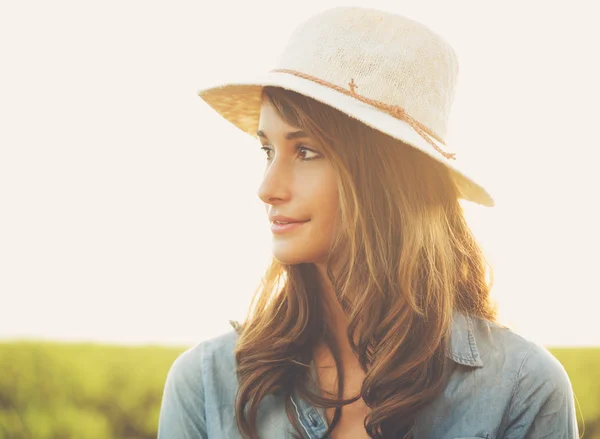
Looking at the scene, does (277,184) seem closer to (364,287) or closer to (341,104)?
(341,104)

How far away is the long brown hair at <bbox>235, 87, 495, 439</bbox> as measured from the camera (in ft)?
6.20

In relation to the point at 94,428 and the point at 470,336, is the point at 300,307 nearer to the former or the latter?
the point at 470,336

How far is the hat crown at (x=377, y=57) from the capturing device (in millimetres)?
1894

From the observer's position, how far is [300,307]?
6.96 feet

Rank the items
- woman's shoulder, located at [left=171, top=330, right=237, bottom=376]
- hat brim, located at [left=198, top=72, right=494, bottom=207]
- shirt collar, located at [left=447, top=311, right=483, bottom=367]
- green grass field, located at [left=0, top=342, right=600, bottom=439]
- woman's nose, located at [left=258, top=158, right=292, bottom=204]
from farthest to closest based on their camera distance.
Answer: green grass field, located at [left=0, top=342, right=600, bottom=439], woman's shoulder, located at [left=171, top=330, right=237, bottom=376], shirt collar, located at [left=447, top=311, right=483, bottom=367], woman's nose, located at [left=258, top=158, right=292, bottom=204], hat brim, located at [left=198, top=72, right=494, bottom=207]

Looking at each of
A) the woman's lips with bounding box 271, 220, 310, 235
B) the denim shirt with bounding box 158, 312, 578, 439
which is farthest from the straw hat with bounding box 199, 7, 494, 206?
the denim shirt with bounding box 158, 312, 578, 439

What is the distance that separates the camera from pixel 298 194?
188 cm

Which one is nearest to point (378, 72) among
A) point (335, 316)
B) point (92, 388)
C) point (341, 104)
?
point (341, 104)

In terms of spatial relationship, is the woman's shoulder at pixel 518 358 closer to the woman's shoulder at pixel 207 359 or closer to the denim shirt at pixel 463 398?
the denim shirt at pixel 463 398

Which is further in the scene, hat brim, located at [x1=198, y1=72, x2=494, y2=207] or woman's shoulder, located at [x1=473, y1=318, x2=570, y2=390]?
woman's shoulder, located at [x1=473, y1=318, x2=570, y2=390]

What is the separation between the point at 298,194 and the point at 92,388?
233 cm

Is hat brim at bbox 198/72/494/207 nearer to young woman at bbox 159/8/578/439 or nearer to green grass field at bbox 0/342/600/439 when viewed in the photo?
young woman at bbox 159/8/578/439

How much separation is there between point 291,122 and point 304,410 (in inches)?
33.6

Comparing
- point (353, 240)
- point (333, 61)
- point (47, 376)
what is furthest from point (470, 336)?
point (47, 376)
